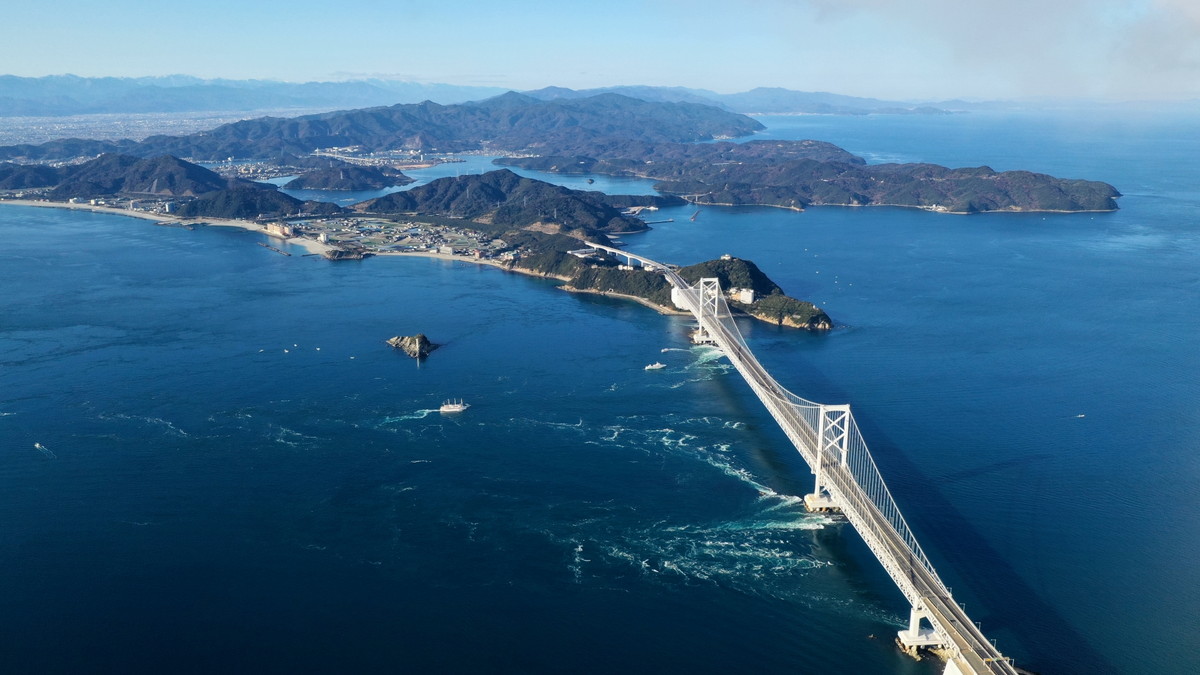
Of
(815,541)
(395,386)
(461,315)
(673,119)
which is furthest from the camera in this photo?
(673,119)

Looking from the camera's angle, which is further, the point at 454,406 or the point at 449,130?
the point at 449,130

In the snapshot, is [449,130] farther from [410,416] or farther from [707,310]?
[410,416]

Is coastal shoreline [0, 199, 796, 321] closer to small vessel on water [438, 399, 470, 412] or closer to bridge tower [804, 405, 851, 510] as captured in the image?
small vessel on water [438, 399, 470, 412]

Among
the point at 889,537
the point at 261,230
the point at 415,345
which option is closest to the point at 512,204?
the point at 261,230

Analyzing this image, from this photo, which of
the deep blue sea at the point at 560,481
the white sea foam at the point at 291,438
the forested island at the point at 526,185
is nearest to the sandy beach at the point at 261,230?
the forested island at the point at 526,185

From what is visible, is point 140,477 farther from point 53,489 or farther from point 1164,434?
point 1164,434

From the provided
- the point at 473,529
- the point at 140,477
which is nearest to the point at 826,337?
the point at 473,529
